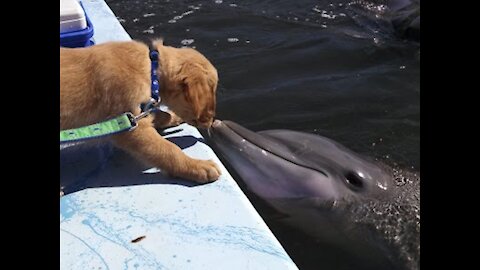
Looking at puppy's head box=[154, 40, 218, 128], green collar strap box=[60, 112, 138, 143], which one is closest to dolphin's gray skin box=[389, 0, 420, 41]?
puppy's head box=[154, 40, 218, 128]

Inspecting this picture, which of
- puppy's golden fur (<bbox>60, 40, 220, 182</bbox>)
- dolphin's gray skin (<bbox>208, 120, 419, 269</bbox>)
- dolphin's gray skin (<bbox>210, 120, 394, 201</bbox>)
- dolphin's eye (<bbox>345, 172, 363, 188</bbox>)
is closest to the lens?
puppy's golden fur (<bbox>60, 40, 220, 182</bbox>)

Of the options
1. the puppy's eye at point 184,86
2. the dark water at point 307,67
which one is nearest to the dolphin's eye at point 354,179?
the dark water at point 307,67

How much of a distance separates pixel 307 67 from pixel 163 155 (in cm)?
445

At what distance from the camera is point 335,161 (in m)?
4.45

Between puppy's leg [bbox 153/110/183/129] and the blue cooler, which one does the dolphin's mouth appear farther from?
the blue cooler

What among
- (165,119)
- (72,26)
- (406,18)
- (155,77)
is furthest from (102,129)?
(406,18)

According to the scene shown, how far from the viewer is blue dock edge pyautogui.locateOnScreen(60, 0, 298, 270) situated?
250cm

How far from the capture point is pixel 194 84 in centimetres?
317

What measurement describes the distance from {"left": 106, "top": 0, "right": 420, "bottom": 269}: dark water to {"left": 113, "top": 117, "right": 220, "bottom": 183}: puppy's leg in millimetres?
1169

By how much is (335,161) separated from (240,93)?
7.30 ft

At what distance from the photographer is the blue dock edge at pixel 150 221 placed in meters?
2.50
